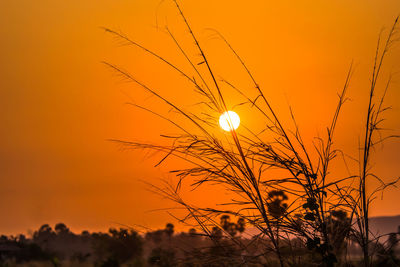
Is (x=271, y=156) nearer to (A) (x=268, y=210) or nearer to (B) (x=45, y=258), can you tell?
(A) (x=268, y=210)

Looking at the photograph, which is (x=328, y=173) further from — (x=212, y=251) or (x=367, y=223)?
(x=212, y=251)

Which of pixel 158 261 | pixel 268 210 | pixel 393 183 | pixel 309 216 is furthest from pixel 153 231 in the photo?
pixel 393 183

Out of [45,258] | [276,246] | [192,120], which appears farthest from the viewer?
[45,258]

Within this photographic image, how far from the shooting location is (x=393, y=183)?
3051 millimetres

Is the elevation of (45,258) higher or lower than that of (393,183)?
higher

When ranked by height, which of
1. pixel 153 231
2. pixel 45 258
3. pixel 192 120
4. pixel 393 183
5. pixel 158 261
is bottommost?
pixel 158 261

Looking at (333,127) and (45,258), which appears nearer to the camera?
(333,127)

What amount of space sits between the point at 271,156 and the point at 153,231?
858 mm

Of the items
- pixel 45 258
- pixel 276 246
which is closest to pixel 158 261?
pixel 276 246

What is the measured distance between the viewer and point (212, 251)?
2.88m

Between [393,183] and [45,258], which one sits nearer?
[393,183]

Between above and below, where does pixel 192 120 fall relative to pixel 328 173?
above

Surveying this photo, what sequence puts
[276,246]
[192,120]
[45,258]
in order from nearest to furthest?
[276,246] < [192,120] < [45,258]

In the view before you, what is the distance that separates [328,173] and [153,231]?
1.12 meters
